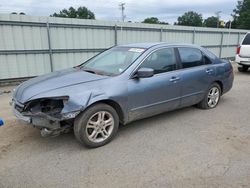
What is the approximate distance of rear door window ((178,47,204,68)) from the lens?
4.62 meters

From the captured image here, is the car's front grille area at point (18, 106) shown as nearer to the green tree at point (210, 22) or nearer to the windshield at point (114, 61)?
the windshield at point (114, 61)

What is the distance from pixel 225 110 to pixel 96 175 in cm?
367

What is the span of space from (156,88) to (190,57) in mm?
1309

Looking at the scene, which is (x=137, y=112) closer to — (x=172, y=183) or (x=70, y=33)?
(x=172, y=183)

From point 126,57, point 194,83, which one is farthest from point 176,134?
point 126,57

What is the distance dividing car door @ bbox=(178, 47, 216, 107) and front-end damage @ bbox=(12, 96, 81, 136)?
2317mm

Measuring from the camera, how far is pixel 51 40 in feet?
27.3

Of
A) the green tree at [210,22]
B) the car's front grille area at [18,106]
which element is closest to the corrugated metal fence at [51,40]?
the car's front grille area at [18,106]

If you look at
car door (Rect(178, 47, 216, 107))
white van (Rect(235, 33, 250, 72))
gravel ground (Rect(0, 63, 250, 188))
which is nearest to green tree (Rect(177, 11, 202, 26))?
white van (Rect(235, 33, 250, 72))

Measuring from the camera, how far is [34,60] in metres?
8.21

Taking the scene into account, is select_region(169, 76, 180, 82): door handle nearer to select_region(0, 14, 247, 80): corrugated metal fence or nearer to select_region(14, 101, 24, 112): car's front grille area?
select_region(14, 101, 24, 112): car's front grille area

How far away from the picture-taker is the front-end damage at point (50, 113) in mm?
3115

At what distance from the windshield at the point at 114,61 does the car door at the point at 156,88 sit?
261mm

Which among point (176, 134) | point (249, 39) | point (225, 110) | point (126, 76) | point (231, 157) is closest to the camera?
point (231, 157)
